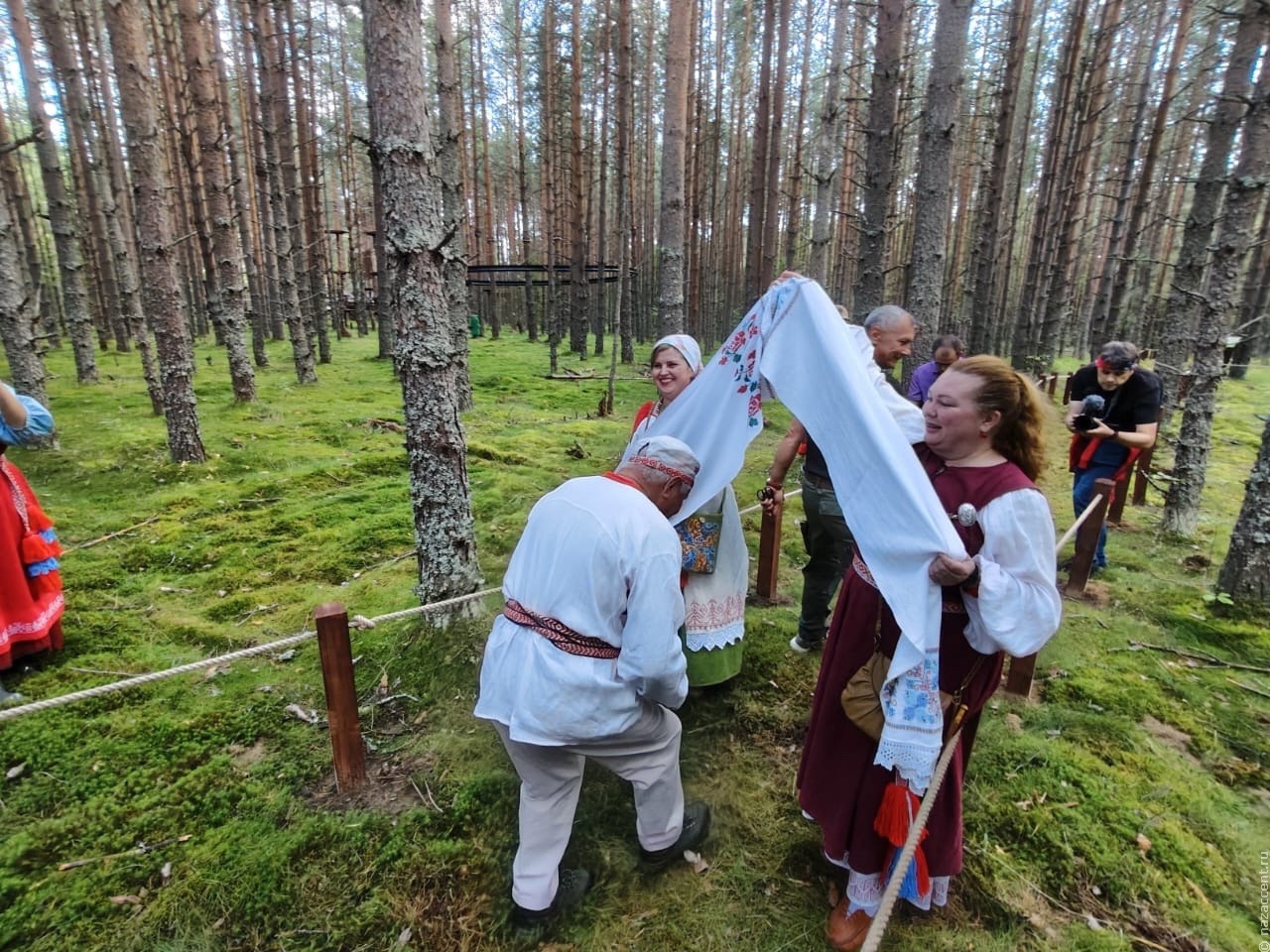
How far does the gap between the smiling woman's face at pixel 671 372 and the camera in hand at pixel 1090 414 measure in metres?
3.72

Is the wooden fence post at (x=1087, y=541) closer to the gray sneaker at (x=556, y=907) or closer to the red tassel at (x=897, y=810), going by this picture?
the red tassel at (x=897, y=810)

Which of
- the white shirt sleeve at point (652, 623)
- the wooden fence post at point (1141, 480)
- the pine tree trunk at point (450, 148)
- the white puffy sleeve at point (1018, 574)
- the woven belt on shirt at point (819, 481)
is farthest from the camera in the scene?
the pine tree trunk at point (450, 148)

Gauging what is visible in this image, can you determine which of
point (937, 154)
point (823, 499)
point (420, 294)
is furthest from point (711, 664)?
point (937, 154)

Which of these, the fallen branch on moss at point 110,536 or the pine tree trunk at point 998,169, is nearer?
the fallen branch on moss at point 110,536

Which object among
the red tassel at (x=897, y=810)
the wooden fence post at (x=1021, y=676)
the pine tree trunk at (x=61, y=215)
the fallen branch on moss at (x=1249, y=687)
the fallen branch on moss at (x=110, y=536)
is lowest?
the fallen branch on moss at (x=1249, y=687)

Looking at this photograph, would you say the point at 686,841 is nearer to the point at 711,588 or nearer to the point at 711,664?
the point at 711,664

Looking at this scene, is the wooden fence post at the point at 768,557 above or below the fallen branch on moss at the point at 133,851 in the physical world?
above

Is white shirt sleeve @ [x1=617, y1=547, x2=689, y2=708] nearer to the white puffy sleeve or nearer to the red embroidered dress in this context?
the white puffy sleeve

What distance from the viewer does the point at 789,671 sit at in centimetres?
384

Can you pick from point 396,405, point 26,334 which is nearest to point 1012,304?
point 396,405

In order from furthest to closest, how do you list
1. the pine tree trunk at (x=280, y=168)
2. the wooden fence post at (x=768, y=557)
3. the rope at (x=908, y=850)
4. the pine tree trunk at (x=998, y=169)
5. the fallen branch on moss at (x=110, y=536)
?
the pine tree trunk at (x=998, y=169), the pine tree trunk at (x=280, y=168), the fallen branch on moss at (x=110, y=536), the wooden fence post at (x=768, y=557), the rope at (x=908, y=850)

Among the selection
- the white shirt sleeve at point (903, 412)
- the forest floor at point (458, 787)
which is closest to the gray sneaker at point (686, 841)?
the forest floor at point (458, 787)

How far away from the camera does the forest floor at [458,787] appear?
7.74 ft

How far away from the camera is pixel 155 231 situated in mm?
6992
